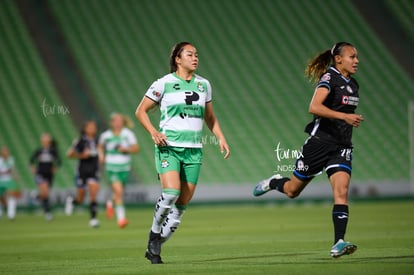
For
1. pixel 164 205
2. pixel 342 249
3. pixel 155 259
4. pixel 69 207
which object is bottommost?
pixel 69 207

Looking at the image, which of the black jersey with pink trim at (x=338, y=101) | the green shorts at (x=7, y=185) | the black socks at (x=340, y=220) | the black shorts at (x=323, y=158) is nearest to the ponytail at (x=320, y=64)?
the black jersey with pink trim at (x=338, y=101)

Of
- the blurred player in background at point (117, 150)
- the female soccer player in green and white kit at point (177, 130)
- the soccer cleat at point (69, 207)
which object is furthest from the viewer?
the soccer cleat at point (69, 207)

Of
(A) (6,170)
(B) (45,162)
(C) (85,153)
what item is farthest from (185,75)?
(A) (6,170)

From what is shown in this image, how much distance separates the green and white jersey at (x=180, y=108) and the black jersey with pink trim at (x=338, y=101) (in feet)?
4.65

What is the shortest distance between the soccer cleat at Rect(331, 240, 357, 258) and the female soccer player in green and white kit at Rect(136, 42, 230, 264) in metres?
1.70

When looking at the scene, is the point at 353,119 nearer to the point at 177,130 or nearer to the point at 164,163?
the point at 177,130

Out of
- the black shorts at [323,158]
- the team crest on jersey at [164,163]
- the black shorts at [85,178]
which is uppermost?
the team crest on jersey at [164,163]

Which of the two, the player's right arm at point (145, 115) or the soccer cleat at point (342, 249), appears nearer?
the soccer cleat at point (342, 249)

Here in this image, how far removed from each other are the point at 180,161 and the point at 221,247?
123 inches

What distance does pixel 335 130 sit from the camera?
1015cm

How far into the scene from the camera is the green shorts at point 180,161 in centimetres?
979

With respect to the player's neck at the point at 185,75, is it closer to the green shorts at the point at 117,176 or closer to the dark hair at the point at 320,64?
the dark hair at the point at 320,64

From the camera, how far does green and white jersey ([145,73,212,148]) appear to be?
9883 mm

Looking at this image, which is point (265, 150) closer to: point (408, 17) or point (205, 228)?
point (408, 17)
